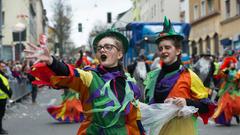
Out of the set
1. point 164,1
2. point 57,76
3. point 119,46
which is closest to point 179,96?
point 119,46

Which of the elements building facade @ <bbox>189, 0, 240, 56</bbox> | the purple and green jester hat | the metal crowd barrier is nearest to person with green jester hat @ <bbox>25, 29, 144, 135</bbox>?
the purple and green jester hat

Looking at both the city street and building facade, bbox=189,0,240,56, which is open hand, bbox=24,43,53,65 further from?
building facade, bbox=189,0,240,56

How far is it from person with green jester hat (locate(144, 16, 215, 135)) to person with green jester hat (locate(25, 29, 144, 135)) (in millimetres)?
424

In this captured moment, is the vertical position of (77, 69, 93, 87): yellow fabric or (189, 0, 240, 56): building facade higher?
(189, 0, 240, 56): building facade

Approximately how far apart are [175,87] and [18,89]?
17.4 metres

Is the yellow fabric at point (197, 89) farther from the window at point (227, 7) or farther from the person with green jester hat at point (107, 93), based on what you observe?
the window at point (227, 7)

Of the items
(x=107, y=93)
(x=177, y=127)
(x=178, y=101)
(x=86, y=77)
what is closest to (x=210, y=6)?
(x=177, y=127)

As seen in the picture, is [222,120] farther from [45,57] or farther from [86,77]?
[45,57]

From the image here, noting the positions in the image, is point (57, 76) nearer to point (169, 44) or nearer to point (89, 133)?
point (89, 133)

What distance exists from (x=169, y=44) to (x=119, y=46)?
60 cm

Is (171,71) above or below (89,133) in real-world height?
above

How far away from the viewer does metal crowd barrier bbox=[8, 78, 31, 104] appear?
782 inches

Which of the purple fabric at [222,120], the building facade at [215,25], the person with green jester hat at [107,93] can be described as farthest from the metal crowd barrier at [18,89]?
the person with green jester hat at [107,93]

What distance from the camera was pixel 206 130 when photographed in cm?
1155
